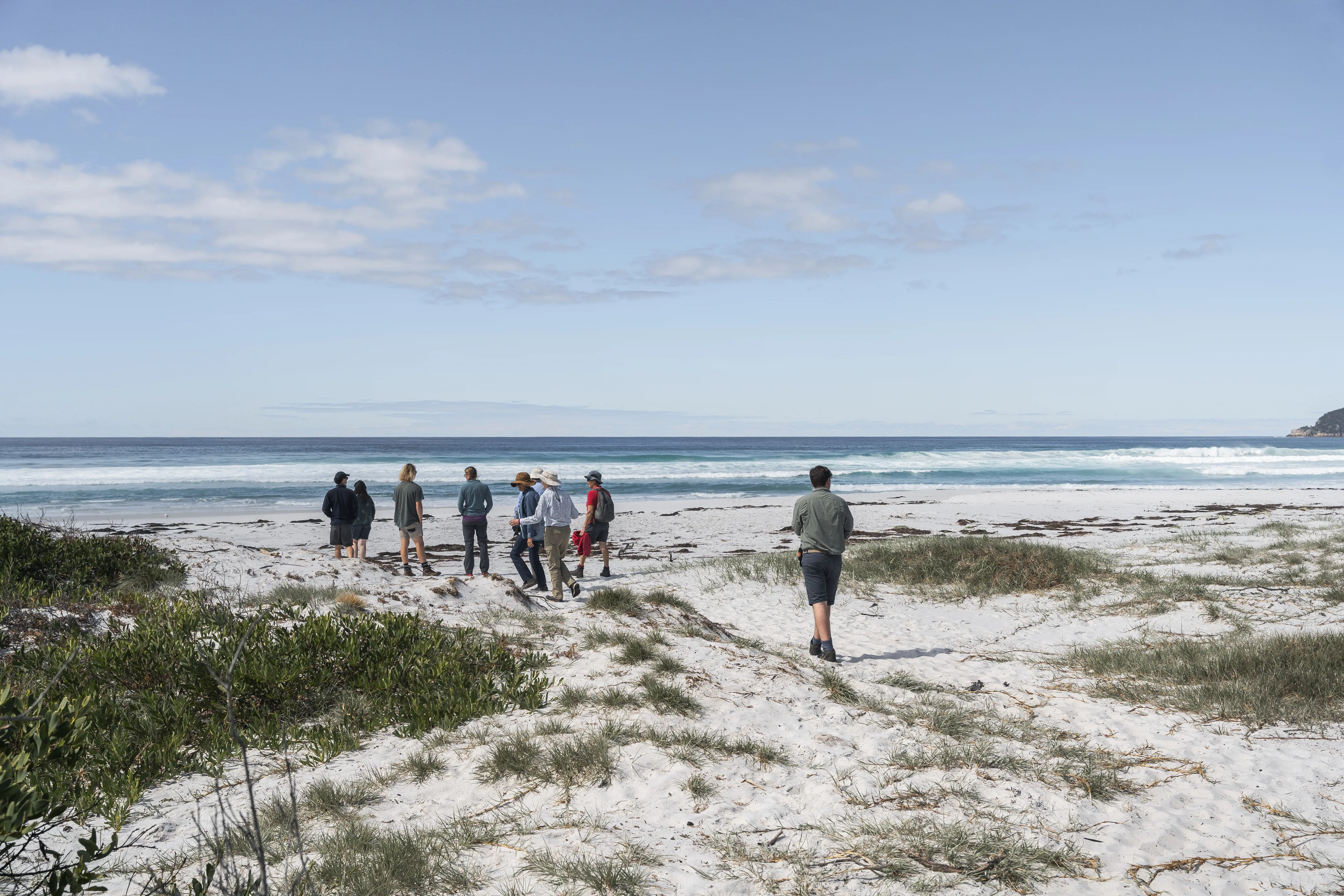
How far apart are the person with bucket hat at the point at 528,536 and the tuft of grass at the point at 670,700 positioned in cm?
619

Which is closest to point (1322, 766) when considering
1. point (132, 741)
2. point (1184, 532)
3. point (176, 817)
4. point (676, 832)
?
point (676, 832)

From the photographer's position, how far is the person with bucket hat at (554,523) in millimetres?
11992

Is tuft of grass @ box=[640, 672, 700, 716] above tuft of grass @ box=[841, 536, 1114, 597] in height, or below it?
Result: above

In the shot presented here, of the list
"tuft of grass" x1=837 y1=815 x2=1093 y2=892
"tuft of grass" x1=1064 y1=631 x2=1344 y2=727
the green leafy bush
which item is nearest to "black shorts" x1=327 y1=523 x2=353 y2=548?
the green leafy bush

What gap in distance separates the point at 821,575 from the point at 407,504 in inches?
355

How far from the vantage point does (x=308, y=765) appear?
502 centimetres

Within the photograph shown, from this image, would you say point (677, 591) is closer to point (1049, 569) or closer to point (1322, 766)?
point (1049, 569)

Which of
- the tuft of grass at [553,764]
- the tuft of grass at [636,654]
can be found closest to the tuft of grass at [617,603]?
the tuft of grass at [636,654]

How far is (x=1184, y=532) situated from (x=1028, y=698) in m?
16.6

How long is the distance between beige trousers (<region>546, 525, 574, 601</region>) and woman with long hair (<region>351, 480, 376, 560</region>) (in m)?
5.11

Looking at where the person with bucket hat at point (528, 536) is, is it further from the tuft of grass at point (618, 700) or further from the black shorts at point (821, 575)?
the tuft of grass at point (618, 700)

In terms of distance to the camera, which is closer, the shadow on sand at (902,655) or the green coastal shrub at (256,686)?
the green coastal shrub at (256,686)

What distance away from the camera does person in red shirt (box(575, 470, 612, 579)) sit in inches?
547

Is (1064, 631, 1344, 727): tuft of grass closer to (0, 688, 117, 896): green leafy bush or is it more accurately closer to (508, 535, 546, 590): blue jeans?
(0, 688, 117, 896): green leafy bush
